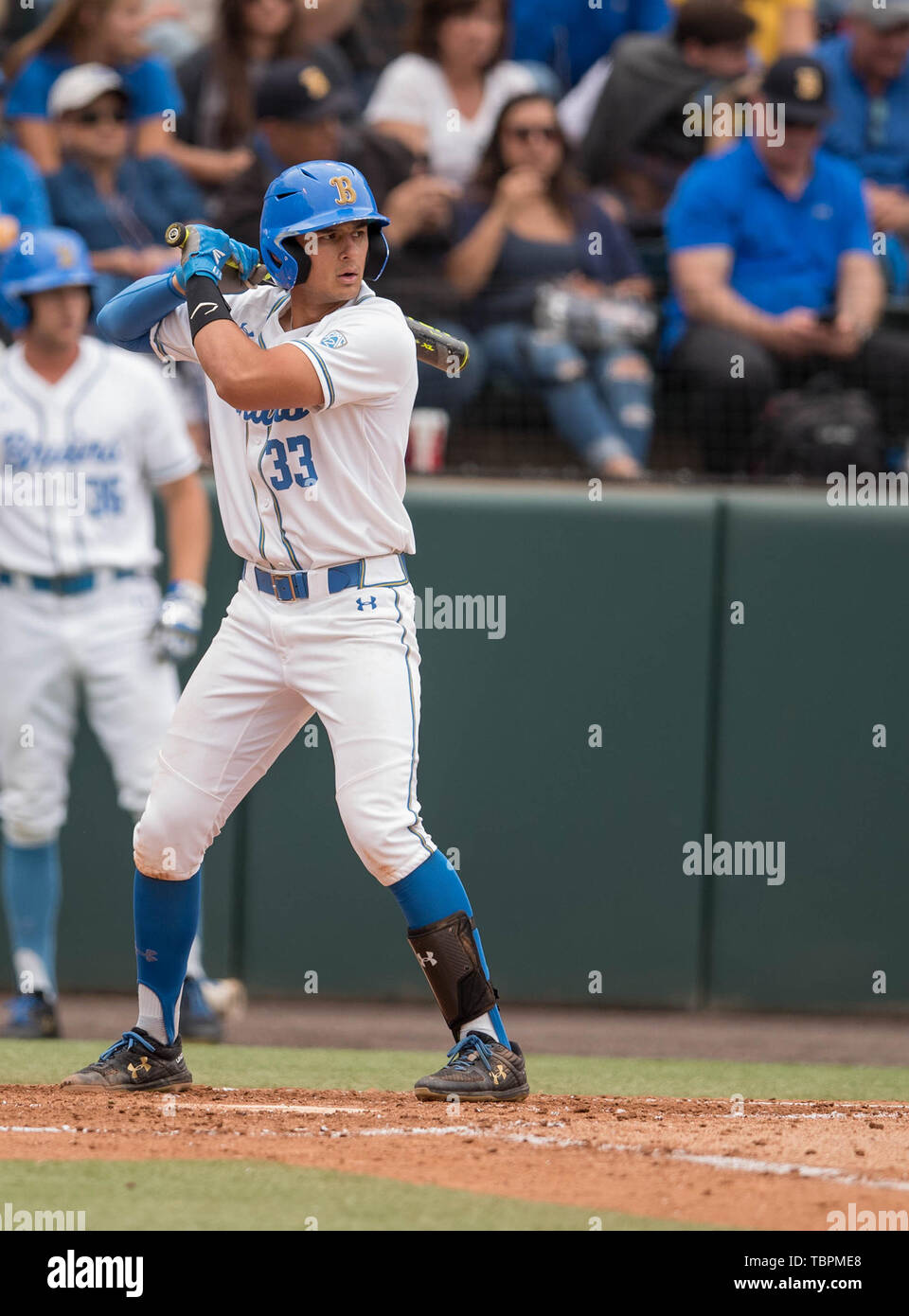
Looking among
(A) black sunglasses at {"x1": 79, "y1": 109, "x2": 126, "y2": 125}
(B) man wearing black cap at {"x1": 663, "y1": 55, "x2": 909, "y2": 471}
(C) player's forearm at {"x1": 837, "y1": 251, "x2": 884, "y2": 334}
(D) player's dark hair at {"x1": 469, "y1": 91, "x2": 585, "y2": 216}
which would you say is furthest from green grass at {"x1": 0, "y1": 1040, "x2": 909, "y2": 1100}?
(A) black sunglasses at {"x1": 79, "y1": 109, "x2": 126, "y2": 125}

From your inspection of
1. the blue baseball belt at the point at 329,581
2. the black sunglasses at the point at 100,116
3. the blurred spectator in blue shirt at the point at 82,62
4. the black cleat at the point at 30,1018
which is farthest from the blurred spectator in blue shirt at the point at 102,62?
the blue baseball belt at the point at 329,581

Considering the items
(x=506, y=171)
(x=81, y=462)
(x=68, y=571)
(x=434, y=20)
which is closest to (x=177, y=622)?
(x=68, y=571)

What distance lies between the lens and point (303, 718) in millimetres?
3945

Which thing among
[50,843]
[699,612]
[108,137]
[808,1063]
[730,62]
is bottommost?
[808,1063]

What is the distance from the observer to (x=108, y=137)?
7.14m

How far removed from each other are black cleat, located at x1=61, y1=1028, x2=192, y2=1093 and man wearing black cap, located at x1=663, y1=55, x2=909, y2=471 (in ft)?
12.0

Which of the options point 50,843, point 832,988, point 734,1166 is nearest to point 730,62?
point 832,988

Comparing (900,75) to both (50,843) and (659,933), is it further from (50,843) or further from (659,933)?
(50,843)

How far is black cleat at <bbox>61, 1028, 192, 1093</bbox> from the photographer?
13.0ft

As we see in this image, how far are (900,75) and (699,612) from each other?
2898 mm

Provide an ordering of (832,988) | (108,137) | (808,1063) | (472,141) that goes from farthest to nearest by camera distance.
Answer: (472,141), (108,137), (832,988), (808,1063)

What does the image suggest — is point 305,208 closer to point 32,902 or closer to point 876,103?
point 32,902

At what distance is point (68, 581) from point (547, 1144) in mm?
2870

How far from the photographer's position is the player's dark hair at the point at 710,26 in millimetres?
7699
